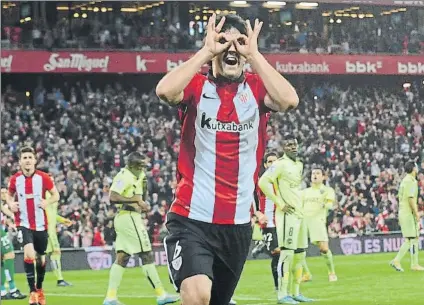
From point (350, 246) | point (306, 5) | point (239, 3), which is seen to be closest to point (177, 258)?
point (350, 246)

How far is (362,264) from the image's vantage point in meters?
24.1

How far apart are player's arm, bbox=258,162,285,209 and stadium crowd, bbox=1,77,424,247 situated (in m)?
12.5

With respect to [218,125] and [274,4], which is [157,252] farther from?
[218,125]

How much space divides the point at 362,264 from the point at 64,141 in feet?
43.9

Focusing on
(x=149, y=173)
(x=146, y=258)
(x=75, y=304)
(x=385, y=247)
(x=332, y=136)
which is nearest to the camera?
(x=146, y=258)

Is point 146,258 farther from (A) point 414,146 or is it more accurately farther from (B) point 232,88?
(A) point 414,146

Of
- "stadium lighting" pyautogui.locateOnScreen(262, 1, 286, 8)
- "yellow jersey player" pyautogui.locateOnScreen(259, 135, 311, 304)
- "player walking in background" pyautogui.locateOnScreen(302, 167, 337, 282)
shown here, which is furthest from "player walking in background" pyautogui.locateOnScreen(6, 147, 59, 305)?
"stadium lighting" pyautogui.locateOnScreen(262, 1, 286, 8)

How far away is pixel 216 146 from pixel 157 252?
1942cm

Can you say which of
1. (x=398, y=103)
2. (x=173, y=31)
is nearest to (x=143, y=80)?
(x=173, y=31)

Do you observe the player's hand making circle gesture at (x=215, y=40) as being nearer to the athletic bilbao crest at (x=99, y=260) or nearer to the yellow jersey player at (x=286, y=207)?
the yellow jersey player at (x=286, y=207)

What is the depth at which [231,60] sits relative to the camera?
22.2 feet

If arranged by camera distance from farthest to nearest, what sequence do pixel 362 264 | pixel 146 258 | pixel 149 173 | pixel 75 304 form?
pixel 149 173, pixel 362 264, pixel 75 304, pixel 146 258

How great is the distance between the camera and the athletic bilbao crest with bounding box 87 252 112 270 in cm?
2555

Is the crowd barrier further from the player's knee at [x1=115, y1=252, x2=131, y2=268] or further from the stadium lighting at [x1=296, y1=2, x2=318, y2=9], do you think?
the stadium lighting at [x1=296, y1=2, x2=318, y2=9]
